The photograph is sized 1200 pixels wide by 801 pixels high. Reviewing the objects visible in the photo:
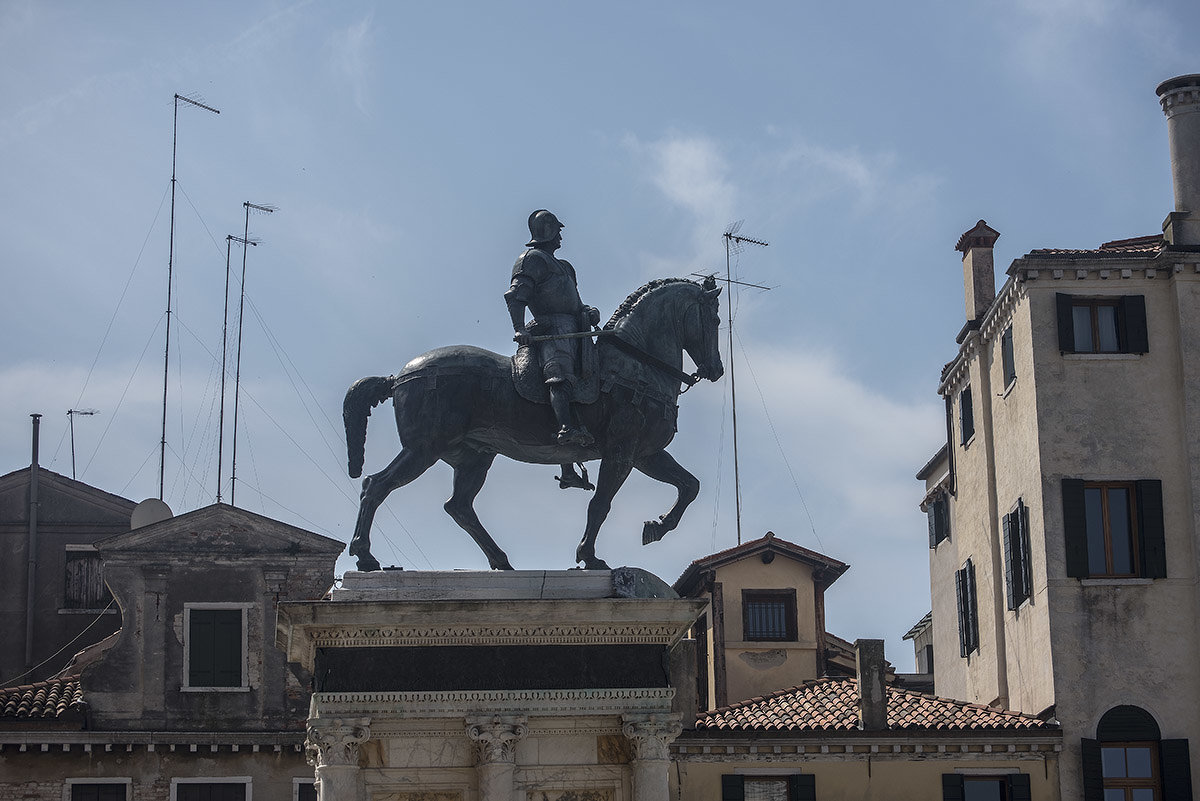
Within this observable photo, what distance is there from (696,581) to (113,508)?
13211 millimetres

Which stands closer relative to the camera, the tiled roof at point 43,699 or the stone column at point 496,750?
the stone column at point 496,750

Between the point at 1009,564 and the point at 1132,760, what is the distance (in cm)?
431

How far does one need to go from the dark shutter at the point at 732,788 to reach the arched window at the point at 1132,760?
19.3ft

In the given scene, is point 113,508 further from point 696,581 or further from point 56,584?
point 696,581

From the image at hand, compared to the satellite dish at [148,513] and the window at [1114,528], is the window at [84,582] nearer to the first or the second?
the satellite dish at [148,513]

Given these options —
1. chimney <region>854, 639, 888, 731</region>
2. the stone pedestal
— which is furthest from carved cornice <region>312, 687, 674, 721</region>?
chimney <region>854, 639, 888, 731</region>

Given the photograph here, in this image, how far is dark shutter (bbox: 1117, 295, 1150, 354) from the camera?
39.0m

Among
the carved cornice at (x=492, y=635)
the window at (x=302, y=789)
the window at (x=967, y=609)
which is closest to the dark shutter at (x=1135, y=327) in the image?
the window at (x=967, y=609)

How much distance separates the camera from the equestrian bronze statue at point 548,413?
22.5 meters

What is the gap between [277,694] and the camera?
40406 millimetres

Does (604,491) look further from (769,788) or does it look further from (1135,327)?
(1135,327)

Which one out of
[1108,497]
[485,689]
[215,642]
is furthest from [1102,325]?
[485,689]

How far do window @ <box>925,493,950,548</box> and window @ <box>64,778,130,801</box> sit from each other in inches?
715

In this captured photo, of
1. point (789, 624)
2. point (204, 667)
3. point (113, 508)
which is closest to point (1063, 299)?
point (789, 624)
